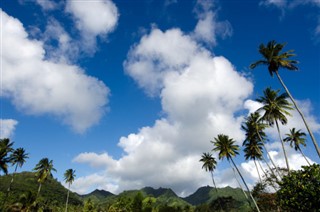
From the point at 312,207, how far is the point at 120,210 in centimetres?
4546

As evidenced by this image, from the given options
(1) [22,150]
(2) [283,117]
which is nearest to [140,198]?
(2) [283,117]

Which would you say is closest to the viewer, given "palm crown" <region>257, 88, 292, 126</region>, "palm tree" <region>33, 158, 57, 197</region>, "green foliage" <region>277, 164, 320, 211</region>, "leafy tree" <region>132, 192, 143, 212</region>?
"leafy tree" <region>132, 192, 143, 212</region>

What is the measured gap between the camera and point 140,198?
81.9 ft

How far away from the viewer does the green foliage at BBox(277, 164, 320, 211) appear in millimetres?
29966

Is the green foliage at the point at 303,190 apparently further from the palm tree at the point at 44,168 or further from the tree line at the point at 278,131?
the palm tree at the point at 44,168

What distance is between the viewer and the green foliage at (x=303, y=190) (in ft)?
98.3

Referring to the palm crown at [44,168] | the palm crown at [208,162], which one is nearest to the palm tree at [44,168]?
the palm crown at [44,168]

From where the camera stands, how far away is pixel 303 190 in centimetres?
3106

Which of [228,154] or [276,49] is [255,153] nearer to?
[228,154]

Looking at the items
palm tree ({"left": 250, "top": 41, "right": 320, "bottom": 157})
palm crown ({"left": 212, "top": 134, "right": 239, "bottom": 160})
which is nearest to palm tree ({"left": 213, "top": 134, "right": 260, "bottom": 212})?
palm crown ({"left": 212, "top": 134, "right": 239, "bottom": 160})

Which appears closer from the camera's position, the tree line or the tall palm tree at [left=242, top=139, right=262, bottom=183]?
the tree line

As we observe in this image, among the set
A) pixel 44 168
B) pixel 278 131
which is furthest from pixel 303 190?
pixel 44 168

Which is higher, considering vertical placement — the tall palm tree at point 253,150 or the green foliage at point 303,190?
the tall palm tree at point 253,150

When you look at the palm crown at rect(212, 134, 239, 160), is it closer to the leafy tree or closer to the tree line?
the tree line
